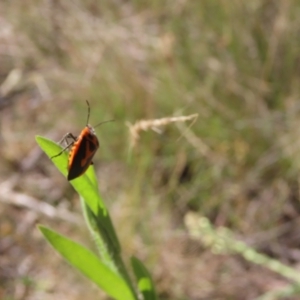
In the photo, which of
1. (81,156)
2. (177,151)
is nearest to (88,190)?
(81,156)

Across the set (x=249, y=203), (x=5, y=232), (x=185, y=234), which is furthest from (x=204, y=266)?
(x=5, y=232)

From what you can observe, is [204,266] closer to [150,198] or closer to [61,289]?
[150,198]

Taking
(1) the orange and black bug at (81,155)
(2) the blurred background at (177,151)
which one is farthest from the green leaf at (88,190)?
(2) the blurred background at (177,151)

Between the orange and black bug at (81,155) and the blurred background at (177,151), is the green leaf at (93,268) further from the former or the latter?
the blurred background at (177,151)

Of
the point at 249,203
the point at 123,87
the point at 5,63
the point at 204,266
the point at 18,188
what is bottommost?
the point at 204,266

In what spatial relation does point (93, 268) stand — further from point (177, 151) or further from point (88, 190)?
point (177, 151)

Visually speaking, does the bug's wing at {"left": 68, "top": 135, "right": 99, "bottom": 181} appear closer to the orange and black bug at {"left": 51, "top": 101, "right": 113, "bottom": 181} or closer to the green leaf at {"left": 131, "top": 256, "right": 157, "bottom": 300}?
the orange and black bug at {"left": 51, "top": 101, "right": 113, "bottom": 181}
